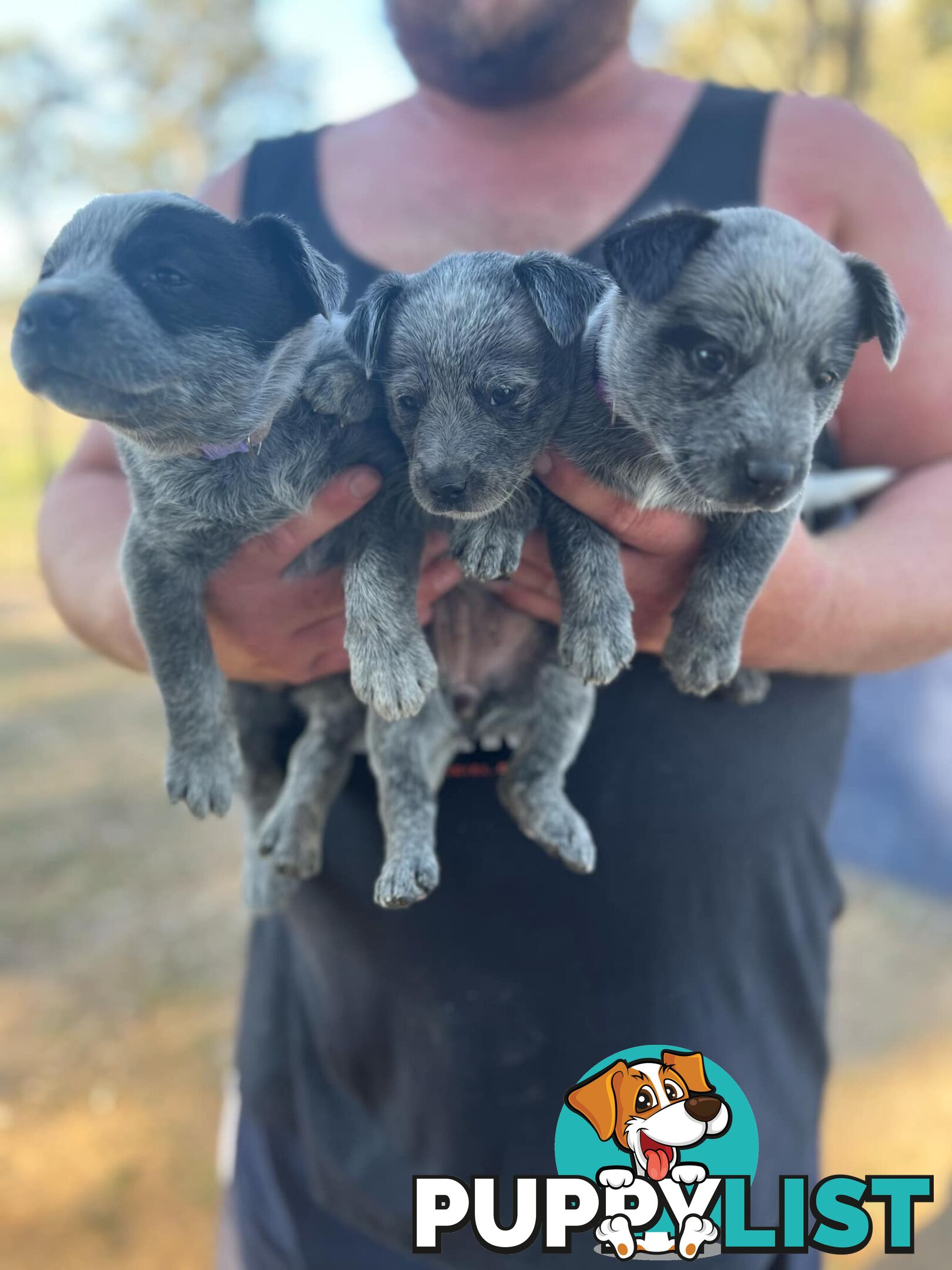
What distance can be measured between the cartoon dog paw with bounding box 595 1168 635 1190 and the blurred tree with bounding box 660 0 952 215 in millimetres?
1844

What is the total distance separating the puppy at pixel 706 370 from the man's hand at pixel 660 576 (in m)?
0.03

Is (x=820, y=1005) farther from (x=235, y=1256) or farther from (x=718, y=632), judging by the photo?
(x=235, y=1256)

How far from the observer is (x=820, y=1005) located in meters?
2.14

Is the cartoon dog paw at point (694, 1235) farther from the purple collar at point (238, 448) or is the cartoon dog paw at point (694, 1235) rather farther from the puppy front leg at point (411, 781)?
the purple collar at point (238, 448)

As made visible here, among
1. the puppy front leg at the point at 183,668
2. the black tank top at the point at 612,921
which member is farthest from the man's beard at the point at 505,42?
the puppy front leg at the point at 183,668

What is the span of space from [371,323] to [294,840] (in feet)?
3.02

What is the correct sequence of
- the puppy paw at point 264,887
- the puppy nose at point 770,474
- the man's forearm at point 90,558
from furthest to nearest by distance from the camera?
the puppy paw at point 264,887, the man's forearm at point 90,558, the puppy nose at point 770,474

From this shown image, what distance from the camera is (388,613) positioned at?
4.94ft

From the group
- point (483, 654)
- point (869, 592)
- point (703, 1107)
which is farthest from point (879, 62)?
point (703, 1107)

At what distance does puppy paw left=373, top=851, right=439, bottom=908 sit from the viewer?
155cm

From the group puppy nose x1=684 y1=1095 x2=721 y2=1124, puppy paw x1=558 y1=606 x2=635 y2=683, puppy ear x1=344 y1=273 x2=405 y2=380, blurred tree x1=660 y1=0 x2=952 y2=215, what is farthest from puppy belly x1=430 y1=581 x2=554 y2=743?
blurred tree x1=660 y1=0 x2=952 y2=215

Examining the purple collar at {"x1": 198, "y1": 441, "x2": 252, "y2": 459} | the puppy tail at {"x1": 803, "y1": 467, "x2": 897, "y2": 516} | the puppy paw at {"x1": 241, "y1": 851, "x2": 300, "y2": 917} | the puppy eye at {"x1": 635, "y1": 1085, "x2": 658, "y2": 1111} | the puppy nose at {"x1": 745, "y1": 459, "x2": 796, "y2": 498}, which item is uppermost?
the puppy tail at {"x1": 803, "y1": 467, "x2": 897, "y2": 516}

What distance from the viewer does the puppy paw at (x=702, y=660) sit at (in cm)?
157

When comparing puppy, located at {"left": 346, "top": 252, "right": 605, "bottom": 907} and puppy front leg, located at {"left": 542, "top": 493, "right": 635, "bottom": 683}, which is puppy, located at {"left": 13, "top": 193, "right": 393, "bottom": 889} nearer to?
puppy, located at {"left": 346, "top": 252, "right": 605, "bottom": 907}
